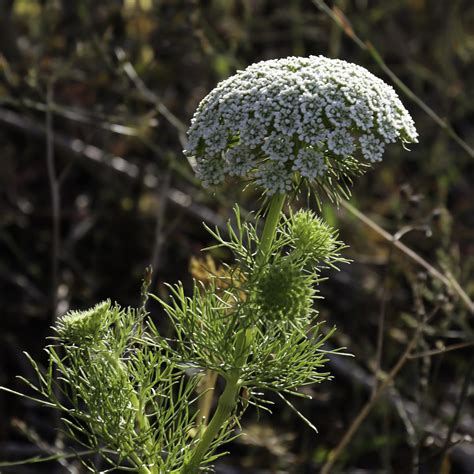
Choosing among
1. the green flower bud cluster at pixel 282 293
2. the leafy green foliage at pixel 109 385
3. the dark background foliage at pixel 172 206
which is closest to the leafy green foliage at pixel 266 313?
the green flower bud cluster at pixel 282 293

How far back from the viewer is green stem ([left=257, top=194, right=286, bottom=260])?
2.41 metres

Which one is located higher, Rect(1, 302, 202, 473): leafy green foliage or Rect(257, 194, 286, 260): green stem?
Rect(257, 194, 286, 260): green stem

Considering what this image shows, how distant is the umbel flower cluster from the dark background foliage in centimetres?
197

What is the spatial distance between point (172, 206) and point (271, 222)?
3310mm

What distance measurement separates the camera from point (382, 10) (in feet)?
22.5

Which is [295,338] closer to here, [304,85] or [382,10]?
[304,85]

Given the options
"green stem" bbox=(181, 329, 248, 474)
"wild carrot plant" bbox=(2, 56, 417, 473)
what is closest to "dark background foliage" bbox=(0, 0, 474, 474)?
"green stem" bbox=(181, 329, 248, 474)

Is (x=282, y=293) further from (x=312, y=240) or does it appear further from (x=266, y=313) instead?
(x=312, y=240)

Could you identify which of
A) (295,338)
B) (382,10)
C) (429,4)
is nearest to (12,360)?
(295,338)

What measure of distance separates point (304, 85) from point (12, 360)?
383 cm

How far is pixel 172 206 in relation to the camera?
569 cm

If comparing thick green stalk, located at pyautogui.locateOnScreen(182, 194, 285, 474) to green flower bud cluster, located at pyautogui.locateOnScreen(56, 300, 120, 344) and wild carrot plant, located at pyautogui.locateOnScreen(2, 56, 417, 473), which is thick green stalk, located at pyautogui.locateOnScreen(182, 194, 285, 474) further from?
green flower bud cluster, located at pyautogui.locateOnScreen(56, 300, 120, 344)

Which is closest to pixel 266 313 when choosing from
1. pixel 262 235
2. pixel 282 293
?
pixel 282 293

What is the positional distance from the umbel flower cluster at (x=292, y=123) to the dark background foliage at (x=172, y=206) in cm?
197
